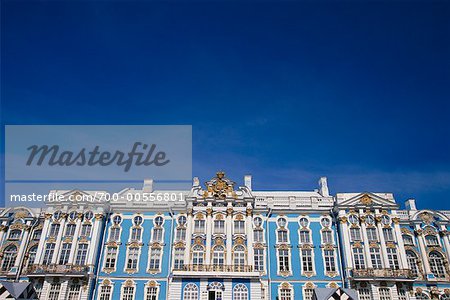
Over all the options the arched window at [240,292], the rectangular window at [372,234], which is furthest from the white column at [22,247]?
the rectangular window at [372,234]

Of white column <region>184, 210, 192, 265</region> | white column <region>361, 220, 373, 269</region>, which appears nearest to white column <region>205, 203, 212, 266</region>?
white column <region>184, 210, 192, 265</region>

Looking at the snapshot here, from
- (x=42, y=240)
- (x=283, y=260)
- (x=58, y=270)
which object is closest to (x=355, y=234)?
(x=283, y=260)

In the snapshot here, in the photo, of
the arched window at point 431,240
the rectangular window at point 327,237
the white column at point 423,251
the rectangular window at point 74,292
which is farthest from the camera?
the arched window at point 431,240

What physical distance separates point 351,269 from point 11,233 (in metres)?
40.4

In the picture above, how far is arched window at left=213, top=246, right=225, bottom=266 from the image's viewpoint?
39062mm

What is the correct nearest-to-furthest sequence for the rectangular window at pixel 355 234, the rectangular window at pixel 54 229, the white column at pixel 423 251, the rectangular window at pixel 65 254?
1. the rectangular window at pixel 65 254
2. the rectangular window at pixel 355 234
3. the rectangular window at pixel 54 229
4. the white column at pixel 423 251

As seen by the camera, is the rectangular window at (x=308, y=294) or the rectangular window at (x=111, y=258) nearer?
the rectangular window at (x=308, y=294)

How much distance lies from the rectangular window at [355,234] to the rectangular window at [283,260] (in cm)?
763

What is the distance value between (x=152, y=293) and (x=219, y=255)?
838cm

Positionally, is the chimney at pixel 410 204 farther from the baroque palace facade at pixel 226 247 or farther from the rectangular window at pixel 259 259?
the rectangular window at pixel 259 259

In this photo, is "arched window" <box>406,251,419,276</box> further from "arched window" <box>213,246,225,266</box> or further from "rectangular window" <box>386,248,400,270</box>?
"arched window" <box>213,246,225,266</box>

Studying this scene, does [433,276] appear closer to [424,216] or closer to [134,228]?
[424,216]

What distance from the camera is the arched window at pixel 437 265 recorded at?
41.4m

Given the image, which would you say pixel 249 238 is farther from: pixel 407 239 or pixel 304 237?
pixel 407 239
